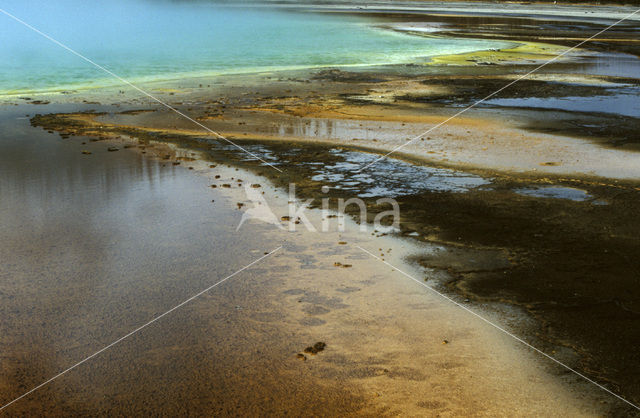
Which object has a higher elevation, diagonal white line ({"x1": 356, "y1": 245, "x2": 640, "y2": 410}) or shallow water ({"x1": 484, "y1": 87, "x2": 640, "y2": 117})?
shallow water ({"x1": 484, "y1": 87, "x2": 640, "y2": 117})

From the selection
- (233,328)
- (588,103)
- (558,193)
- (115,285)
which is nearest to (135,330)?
(233,328)

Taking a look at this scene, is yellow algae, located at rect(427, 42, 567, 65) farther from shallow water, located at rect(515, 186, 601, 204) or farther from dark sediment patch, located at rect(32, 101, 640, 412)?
dark sediment patch, located at rect(32, 101, 640, 412)

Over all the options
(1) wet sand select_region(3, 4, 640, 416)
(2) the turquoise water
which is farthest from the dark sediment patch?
(2) the turquoise water

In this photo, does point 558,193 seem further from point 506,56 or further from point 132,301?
point 506,56

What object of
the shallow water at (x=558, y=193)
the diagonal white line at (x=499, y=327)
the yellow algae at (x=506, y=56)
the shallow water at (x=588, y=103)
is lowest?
the diagonal white line at (x=499, y=327)

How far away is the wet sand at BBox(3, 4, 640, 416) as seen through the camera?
4.57 m

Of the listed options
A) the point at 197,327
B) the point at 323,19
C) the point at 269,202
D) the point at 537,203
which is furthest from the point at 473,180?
the point at 323,19

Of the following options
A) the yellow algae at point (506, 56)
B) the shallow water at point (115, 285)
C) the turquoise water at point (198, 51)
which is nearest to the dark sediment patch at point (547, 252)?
the shallow water at point (115, 285)

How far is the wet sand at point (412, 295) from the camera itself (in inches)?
180

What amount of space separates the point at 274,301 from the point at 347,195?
346 centimetres

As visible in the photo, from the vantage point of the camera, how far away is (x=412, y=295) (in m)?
6.04

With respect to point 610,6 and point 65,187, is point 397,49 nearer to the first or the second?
point 65,187

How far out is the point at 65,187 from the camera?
964 centimetres

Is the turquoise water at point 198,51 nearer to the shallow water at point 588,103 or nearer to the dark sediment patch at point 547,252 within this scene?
the shallow water at point 588,103
